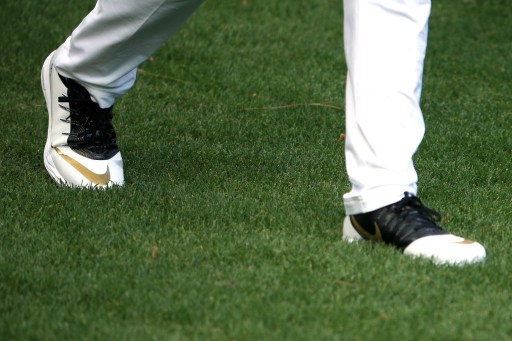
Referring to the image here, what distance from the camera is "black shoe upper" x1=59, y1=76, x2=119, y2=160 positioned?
322 centimetres

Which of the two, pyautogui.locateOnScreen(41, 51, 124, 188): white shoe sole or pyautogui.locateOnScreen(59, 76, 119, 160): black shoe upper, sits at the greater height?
pyautogui.locateOnScreen(59, 76, 119, 160): black shoe upper

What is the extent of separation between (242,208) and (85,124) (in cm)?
63

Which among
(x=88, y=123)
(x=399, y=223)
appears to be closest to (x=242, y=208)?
(x=399, y=223)

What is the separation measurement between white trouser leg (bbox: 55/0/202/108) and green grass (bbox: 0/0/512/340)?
1.03ft

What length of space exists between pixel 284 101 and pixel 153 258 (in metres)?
1.90

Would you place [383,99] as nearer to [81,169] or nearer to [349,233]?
[349,233]

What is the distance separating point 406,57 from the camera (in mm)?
2580

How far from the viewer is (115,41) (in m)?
3.04

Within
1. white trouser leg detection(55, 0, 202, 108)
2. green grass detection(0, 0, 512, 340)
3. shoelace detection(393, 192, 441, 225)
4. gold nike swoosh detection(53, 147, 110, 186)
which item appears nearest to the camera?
green grass detection(0, 0, 512, 340)

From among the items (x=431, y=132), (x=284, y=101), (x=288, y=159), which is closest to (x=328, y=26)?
(x=284, y=101)

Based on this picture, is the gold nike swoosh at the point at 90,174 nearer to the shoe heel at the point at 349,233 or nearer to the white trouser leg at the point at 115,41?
the white trouser leg at the point at 115,41

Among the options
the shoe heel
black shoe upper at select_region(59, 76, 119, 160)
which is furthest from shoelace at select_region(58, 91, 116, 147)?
the shoe heel

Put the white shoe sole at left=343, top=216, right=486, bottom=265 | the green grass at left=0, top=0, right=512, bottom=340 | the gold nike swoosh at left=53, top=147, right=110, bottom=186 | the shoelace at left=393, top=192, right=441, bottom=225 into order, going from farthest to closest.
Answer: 1. the gold nike swoosh at left=53, top=147, right=110, bottom=186
2. the shoelace at left=393, top=192, right=441, bottom=225
3. the white shoe sole at left=343, top=216, right=486, bottom=265
4. the green grass at left=0, top=0, right=512, bottom=340

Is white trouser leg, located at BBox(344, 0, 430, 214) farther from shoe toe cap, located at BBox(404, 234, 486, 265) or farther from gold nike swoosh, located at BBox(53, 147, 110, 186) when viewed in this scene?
gold nike swoosh, located at BBox(53, 147, 110, 186)
